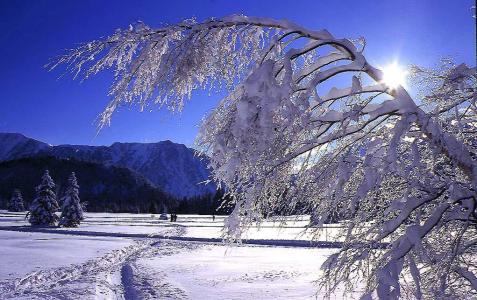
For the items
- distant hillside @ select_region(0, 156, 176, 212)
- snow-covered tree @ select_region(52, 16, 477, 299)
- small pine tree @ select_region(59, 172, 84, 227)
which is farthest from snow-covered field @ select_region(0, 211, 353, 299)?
distant hillside @ select_region(0, 156, 176, 212)

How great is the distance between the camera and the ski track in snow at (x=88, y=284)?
9.42 metres

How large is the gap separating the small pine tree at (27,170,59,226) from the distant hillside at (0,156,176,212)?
118m

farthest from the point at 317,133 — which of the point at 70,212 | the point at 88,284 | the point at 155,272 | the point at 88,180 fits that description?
the point at 88,180

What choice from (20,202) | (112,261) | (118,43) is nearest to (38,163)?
(20,202)

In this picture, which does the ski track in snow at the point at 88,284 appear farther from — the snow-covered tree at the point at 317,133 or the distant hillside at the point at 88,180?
the distant hillside at the point at 88,180

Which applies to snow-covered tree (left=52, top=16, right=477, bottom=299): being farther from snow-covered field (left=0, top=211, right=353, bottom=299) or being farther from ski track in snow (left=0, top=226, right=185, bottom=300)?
ski track in snow (left=0, top=226, right=185, bottom=300)

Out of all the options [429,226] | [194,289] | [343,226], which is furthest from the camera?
[194,289]

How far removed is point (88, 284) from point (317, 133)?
8.81 metres

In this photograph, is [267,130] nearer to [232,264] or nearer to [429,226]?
[429,226]

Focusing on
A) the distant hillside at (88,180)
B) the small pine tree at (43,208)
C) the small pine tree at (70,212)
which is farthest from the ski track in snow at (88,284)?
the distant hillside at (88,180)

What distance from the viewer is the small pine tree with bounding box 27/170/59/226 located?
38.2 m

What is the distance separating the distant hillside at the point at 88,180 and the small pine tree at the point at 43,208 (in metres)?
118

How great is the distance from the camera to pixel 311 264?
1523 cm

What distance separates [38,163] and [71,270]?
19171 centimetres
